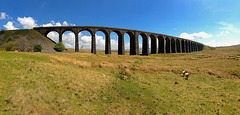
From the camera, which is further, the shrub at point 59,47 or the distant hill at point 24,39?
the shrub at point 59,47

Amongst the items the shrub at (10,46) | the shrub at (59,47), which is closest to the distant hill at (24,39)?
the shrub at (10,46)

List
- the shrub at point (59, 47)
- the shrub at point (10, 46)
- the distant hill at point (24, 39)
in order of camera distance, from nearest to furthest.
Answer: the shrub at point (10, 46) → the distant hill at point (24, 39) → the shrub at point (59, 47)

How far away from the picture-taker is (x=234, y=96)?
708 centimetres

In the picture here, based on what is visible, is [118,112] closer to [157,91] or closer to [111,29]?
[157,91]

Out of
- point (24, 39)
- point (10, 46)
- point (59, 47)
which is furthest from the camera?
point (59, 47)

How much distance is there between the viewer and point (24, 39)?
30219mm

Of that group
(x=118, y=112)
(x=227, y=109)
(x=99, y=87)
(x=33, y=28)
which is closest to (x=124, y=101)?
(x=118, y=112)

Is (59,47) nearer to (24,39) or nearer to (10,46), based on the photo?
(24,39)

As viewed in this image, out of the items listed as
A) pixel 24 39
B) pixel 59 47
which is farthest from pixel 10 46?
pixel 59 47

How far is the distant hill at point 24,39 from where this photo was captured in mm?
28273

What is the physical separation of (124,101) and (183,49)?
8169cm

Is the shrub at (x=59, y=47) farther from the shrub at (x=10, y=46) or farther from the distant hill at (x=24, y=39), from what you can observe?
the shrub at (x=10, y=46)

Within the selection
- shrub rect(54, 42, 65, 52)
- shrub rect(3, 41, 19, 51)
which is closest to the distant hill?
shrub rect(3, 41, 19, 51)

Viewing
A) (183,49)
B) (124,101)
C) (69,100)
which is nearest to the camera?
(69,100)
